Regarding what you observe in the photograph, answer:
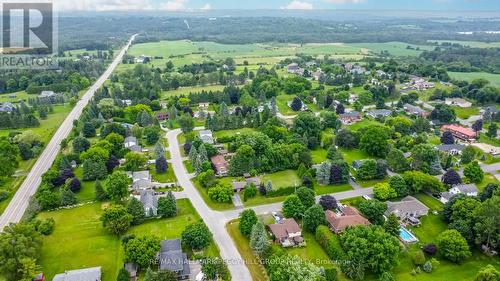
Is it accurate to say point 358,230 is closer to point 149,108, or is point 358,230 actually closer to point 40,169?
point 40,169

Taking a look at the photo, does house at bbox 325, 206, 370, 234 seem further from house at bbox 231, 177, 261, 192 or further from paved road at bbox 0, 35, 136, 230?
paved road at bbox 0, 35, 136, 230

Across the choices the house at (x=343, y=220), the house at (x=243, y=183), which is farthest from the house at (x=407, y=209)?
the house at (x=243, y=183)


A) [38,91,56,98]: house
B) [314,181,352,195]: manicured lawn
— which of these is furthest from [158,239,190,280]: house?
[38,91,56,98]: house

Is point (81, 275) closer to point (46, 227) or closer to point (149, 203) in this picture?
point (46, 227)

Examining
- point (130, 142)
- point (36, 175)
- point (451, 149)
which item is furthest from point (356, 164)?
point (36, 175)

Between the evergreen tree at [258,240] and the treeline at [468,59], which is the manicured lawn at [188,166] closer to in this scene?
the evergreen tree at [258,240]
